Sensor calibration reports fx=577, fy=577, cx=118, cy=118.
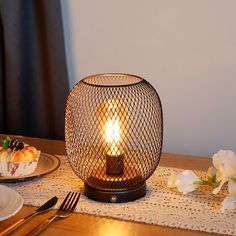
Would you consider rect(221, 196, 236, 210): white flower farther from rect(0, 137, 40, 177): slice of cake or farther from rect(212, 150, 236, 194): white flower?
rect(0, 137, 40, 177): slice of cake

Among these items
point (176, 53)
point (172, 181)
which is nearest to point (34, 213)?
point (172, 181)

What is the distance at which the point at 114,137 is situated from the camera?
1202mm

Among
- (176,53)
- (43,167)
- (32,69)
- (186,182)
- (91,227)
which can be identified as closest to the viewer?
(91,227)

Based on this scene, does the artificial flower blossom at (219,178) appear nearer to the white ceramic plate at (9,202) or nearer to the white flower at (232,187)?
the white flower at (232,187)

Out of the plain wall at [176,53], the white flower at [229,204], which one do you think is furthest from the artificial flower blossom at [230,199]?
the plain wall at [176,53]

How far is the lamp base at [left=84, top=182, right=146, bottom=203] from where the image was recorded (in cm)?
120

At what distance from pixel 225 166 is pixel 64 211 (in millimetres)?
337

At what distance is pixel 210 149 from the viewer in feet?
5.44

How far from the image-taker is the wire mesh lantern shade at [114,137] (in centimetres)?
119

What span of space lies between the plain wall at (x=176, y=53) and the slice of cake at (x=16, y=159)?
48 cm

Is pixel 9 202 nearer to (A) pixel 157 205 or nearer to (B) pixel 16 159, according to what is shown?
(B) pixel 16 159

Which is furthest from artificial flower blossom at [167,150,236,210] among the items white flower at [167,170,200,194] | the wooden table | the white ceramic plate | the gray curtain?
the gray curtain

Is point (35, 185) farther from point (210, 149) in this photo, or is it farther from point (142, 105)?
point (210, 149)

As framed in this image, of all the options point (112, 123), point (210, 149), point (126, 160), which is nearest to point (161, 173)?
point (126, 160)
